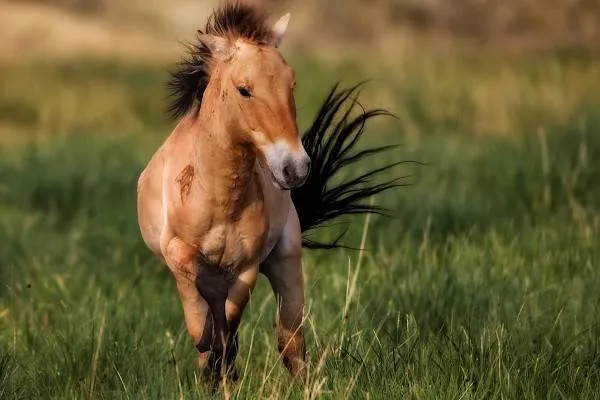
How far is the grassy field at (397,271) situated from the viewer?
12.5 feet

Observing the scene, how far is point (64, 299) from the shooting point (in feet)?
17.5

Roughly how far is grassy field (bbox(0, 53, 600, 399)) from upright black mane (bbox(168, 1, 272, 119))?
753 mm

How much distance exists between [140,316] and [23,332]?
1.46 ft

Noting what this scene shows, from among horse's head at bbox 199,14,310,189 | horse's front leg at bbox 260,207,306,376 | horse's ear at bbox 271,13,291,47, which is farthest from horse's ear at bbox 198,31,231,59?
horse's front leg at bbox 260,207,306,376

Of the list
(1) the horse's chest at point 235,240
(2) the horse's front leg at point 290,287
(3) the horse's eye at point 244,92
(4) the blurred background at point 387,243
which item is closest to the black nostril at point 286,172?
(3) the horse's eye at point 244,92

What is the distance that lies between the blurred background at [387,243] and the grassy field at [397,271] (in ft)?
0.05

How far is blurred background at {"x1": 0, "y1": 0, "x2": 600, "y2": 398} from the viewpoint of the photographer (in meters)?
3.94

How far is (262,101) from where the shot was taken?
3.04 meters

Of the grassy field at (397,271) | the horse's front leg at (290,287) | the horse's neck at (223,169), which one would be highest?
the horse's neck at (223,169)

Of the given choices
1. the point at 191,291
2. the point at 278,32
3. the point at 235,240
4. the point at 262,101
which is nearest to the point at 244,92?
the point at 262,101

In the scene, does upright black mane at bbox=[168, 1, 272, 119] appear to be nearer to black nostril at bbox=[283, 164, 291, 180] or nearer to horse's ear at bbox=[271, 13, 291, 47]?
horse's ear at bbox=[271, 13, 291, 47]

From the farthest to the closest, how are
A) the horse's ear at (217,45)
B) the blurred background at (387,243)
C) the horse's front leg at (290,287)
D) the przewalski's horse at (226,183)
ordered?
1. the blurred background at (387,243)
2. the horse's front leg at (290,287)
3. the horse's ear at (217,45)
4. the przewalski's horse at (226,183)

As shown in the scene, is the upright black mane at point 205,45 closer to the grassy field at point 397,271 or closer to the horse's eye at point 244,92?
the horse's eye at point 244,92

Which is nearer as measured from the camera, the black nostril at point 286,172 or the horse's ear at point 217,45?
the black nostril at point 286,172
